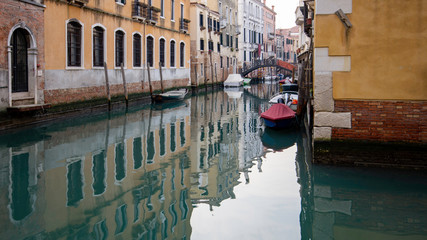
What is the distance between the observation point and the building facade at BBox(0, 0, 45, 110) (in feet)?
33.6

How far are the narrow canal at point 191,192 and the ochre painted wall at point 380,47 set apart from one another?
3.80 feet

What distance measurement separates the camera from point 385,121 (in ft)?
20.3

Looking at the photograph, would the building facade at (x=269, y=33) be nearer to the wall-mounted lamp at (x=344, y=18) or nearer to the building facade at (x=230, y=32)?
the building facade at (x=230, y=32)

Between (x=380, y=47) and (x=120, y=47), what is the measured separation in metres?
12.0

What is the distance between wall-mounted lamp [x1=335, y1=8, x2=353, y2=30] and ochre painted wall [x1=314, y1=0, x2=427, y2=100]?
0.20ft

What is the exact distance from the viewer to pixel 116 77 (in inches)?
636

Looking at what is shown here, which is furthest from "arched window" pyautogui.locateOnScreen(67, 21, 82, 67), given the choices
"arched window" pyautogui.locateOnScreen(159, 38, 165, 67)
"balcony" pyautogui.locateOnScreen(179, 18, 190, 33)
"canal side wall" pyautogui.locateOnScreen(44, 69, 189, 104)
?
"balcony" pyautogui.locateOnScreen(179, 18, 190, 33)

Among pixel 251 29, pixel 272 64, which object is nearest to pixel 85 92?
pixel 272 64

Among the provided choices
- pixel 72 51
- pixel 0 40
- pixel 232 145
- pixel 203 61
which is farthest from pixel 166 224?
pixel 203 61

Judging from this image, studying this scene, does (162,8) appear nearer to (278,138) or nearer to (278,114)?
(278,114)

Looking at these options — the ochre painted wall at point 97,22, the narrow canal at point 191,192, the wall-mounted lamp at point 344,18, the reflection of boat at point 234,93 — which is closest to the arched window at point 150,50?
the ochre painted wall at point 97,22

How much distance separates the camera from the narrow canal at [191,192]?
14.4ft

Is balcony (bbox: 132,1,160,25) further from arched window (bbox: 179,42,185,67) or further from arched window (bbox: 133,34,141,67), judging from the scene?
arched window (bbox: 179,42,185,67)

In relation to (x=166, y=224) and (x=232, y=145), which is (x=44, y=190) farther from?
(x=232, y=145)
